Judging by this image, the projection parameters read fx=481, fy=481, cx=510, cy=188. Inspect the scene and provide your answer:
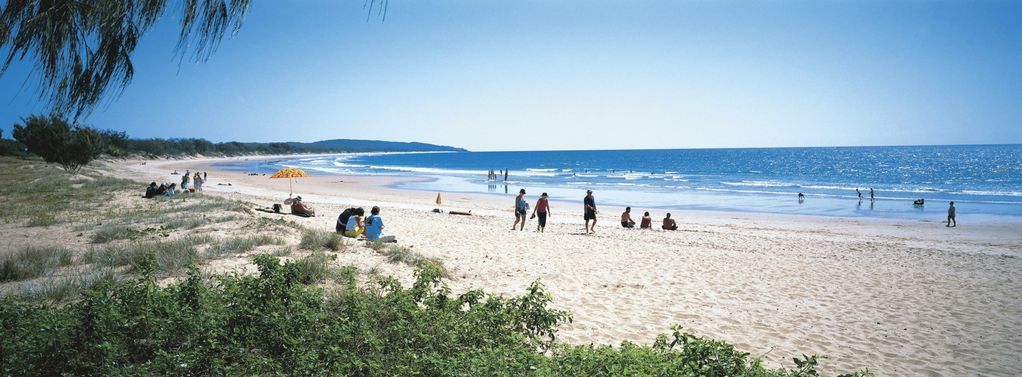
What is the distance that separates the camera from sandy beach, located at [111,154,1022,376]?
6.44 m

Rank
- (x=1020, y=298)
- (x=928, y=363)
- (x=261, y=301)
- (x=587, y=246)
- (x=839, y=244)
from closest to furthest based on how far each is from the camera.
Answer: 1. (x=261, y=301)
2. (x=928, y=363)
3. (x=1020, y=298)
4. (x=587, y=246)
5. (x=839, y=244)

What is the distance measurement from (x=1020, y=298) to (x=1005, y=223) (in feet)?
66.3

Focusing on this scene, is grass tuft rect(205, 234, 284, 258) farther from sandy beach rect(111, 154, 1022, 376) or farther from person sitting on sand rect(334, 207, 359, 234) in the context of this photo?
person sitting on sand rect(334, 207, 359, 234)

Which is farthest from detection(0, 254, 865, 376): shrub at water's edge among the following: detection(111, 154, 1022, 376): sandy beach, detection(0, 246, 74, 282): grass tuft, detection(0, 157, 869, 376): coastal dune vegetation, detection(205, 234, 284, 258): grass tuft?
detection(205, 234, 284, 258): grass tuft

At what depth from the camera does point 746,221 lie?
23344 millimetres

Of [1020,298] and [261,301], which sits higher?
[261,301]

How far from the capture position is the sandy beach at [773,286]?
6441 mm

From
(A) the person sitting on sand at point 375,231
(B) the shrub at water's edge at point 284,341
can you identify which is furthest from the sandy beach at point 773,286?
(B) the shrub at water's edge at point 284,341

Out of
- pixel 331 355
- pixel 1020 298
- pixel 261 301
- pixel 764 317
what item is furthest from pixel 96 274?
pixel 1020 298

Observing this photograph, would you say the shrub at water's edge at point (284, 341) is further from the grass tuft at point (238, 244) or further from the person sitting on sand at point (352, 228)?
the person sitting on sand at point (352, 228)

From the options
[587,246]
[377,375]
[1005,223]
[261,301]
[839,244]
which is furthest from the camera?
[1005,223]

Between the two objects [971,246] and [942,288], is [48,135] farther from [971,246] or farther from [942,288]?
[971,246]

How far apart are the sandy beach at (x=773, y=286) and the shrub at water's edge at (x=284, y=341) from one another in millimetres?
2131

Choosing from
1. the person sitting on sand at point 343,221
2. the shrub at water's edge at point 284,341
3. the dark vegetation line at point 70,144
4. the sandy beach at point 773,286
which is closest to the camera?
the shrub at water's edge at point 284,341
